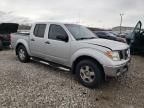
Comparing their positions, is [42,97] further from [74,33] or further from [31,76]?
[74,33]

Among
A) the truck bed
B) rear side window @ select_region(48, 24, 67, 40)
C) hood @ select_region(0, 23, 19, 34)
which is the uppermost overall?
hood @ select_region(0, 23, 19, 34)

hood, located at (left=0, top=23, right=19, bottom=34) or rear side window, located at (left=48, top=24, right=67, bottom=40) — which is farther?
hood, located at (left=0, top=23, right=19, bottom=34)

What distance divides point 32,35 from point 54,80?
225cm

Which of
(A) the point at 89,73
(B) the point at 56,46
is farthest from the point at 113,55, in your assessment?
(B) the point at 56,46

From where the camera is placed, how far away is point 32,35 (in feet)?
22.6

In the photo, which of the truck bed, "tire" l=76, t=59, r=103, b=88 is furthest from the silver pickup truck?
the truck bed

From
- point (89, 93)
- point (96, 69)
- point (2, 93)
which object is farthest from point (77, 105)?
point (2, 93)

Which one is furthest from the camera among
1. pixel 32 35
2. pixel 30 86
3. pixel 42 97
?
pixel 32 35

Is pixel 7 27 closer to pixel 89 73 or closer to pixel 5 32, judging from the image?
pixel 5 32

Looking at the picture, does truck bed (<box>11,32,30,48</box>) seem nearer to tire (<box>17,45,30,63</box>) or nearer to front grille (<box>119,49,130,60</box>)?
tire (<box>17,45,30,63</box>)

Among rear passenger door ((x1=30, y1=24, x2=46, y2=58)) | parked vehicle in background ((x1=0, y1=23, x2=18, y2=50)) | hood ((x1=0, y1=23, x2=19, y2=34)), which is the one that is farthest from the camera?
hood ((x1=0, y1=23, x2=19, y2=34))

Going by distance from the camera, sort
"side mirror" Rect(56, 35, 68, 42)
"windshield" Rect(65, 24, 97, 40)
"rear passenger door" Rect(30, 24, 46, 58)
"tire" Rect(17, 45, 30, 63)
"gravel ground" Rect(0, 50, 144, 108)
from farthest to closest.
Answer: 1. "tire" Rect(17, 45, 30, 63)
2. "rear passenger door" Rect(30, 24, 46, 58)
3. "windshield" Rect(65, 24, 97, 40)
4. "side mirror" Rect(56, 35, 68, 42)
5. "gravel ground" Rect(0, 50, 144, 108)

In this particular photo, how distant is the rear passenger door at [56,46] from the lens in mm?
5517

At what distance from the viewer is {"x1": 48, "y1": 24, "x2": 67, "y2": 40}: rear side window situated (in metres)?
5.75
